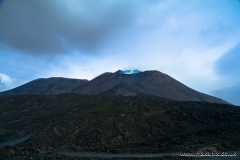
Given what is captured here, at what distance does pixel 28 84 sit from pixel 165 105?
398ft

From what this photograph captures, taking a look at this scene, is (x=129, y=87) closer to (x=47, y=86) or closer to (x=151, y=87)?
(x=151, y=87)

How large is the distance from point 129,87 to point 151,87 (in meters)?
17.6

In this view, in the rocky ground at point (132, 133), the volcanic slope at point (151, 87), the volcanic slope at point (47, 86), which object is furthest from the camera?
the volcanic slope at point (47, 86)

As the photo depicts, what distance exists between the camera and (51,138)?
22484mm

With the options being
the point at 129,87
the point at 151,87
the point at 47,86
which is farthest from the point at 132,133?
the point at 47,86

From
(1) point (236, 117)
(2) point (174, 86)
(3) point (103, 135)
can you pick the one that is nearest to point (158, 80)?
(2) point (174, 86)

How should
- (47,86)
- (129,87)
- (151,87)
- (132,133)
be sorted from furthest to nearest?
(47,86) → (151,87) → (129,87) → (132,133)

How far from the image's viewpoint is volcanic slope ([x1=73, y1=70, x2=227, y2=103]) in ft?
251

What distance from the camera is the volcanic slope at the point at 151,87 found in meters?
76.4

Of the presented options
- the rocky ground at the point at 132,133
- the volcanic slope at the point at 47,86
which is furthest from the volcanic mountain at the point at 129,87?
the rocky ground at the point at 132,133

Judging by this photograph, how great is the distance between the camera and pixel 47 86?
128 metres

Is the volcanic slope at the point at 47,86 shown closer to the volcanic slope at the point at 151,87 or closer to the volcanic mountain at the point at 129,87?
the volcanic mountain at the point at 129,87

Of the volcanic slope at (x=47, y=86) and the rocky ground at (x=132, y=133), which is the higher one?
the volcanic slope at (x=47, y=86)

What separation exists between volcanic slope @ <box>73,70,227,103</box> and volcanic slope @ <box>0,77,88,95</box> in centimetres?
2380
